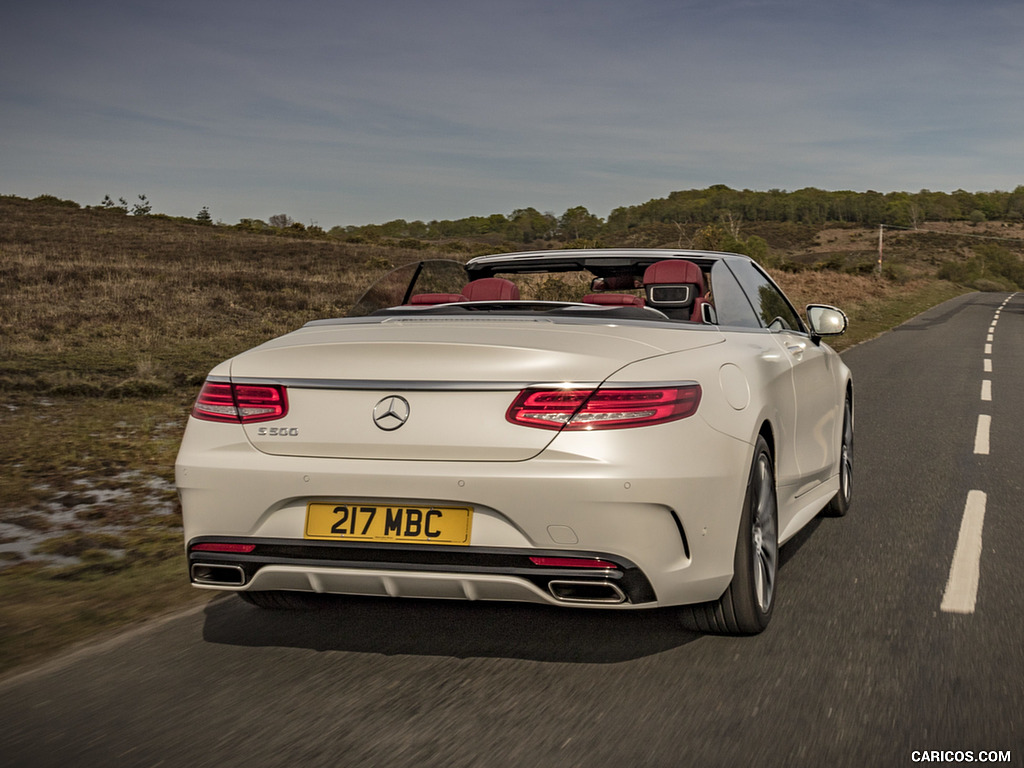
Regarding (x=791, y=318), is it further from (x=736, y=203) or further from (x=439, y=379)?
(x=736, y=203)

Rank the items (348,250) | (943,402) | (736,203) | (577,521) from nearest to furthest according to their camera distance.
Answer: (577,521) → (943,402) → (348,250) → (736,203)

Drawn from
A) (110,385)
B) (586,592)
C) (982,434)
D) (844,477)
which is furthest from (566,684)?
(110,385)

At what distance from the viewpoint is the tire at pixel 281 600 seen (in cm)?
413

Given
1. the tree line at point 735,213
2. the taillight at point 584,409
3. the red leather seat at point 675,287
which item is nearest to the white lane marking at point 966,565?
the red leather seat at point 675,287

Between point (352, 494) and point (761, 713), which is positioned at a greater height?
point (352, 494)

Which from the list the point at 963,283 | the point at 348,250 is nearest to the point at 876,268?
the point at 963,283

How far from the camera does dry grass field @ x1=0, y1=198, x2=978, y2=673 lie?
488cm

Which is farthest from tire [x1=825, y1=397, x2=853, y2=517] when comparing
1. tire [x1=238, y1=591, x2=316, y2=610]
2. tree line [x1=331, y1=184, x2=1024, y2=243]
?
tree line [x1=331, y1=184, x2=1024, y2=243]

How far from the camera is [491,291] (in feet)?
15.6

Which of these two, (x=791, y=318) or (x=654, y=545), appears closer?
(x=654, y=545)

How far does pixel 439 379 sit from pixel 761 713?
4.61 ft

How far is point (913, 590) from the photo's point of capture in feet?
14.8

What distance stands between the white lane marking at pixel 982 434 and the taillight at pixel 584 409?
5943 millimetres

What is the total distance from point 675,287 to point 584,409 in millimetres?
1655
